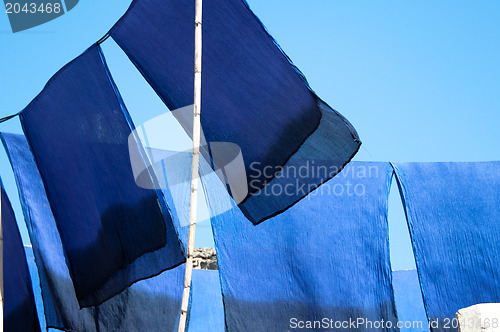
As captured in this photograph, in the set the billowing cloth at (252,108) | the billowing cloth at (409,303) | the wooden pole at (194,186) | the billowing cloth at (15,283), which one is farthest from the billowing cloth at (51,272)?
the billowing cloth at (409,303)

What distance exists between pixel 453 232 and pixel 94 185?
139 inches

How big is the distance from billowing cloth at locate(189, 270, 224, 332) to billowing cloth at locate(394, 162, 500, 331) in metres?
2.28

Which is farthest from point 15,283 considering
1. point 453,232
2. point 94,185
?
point 453,232

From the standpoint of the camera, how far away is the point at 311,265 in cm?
547

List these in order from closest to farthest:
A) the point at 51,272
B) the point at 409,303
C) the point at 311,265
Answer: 1. the point at 51,272
2. the point at 311,265
3. the point at 409,303

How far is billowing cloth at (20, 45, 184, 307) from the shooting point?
149 inches

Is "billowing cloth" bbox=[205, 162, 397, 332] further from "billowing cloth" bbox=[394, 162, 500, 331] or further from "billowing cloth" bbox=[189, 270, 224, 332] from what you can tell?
"billowing cloth" bbox=[189, 270, 224, 332]

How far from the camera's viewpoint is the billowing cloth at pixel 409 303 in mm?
6306

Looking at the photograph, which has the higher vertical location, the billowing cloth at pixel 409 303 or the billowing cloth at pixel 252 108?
the billowing cloth at pixel 252 108

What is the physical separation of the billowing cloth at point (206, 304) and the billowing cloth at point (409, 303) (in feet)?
6.74

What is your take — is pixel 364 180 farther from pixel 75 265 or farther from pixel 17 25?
pixel 17 25

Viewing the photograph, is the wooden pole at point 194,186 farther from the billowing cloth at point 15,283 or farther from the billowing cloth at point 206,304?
the billowing cloth at point 206,304

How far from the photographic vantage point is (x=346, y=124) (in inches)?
133

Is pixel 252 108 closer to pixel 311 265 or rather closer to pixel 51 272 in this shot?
pixel 311 265
